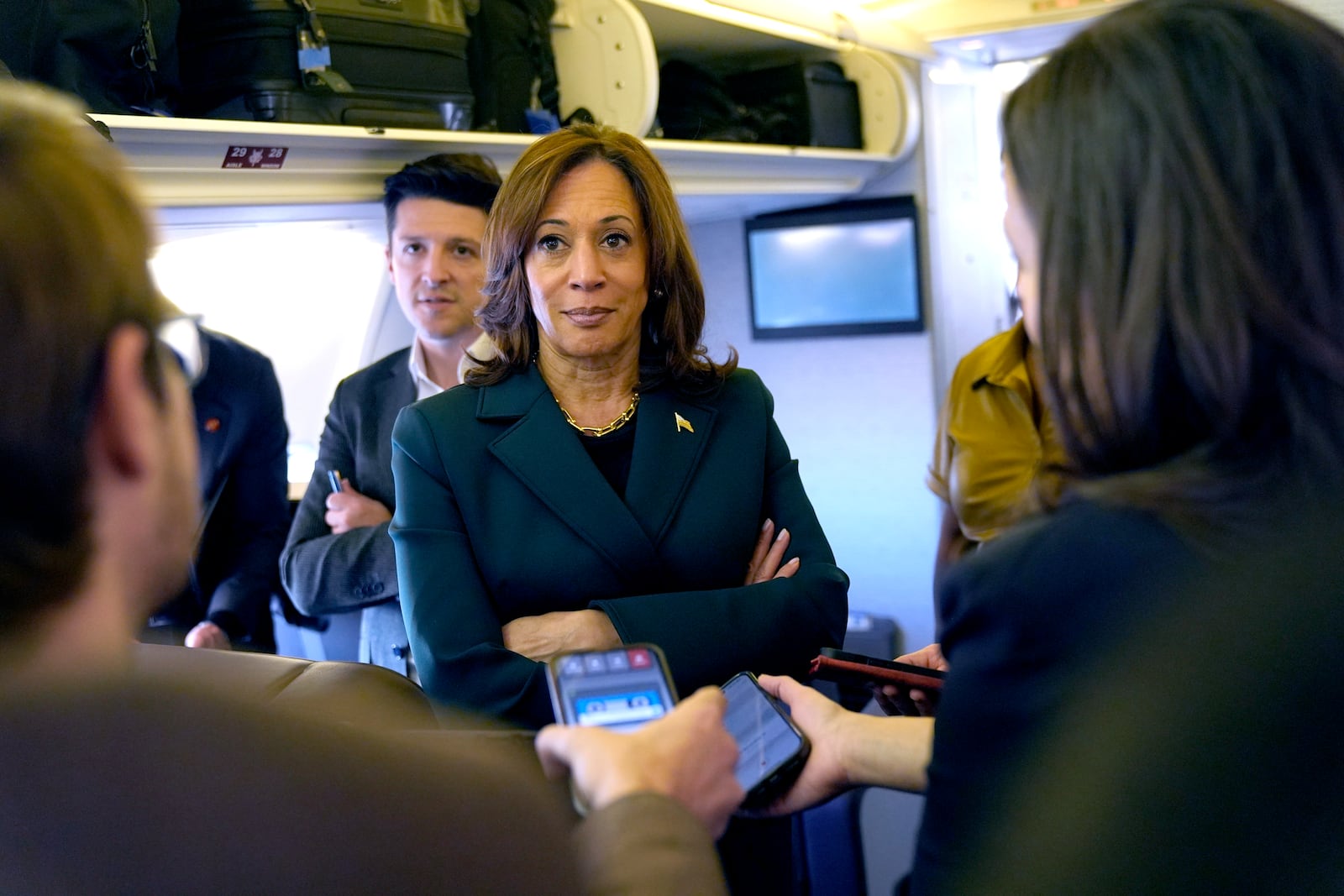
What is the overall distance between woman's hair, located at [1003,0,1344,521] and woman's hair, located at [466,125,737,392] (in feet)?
4.19

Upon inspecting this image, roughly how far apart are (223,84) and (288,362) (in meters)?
2.15

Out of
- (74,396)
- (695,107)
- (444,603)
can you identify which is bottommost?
(444,603)

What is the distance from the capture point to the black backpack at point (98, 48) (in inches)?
82.0

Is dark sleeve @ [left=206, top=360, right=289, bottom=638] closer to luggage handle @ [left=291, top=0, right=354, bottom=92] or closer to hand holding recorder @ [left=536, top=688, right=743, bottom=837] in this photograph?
luggage handle @ [left=291, top=0, right=354, bottom=92]

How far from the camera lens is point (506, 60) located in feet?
10.4

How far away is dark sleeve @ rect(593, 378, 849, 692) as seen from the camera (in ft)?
6.29

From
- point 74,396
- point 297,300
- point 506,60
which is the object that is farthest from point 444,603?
point 297,300

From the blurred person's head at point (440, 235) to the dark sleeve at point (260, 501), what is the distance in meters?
0.55

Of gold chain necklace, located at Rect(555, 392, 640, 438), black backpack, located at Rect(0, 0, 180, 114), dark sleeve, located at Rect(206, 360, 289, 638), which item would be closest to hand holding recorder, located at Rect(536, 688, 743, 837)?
gold chain necklace, located at Rect(555, 392, 640, 438)

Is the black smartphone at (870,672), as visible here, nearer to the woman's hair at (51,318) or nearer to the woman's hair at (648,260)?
the woman's hair at (648,260)

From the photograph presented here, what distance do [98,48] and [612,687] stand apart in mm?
1739

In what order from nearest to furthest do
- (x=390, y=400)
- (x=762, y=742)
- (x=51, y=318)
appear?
(x=51, y=318) → (x=762, y=742) → (x=390, y=400)

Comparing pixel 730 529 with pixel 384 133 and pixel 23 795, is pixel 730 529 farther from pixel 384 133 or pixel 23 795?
pixel 23 795

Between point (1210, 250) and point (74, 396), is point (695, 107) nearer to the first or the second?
point (1210, 250)
